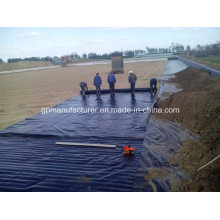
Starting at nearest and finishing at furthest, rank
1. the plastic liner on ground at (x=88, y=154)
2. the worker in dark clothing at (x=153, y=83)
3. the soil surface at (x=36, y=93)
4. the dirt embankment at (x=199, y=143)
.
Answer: the dirt embankment at (x=199, y=143)
the plastic liner on ground at (x=88, y=154)
the soil surface at (x=36, y=93)
the worker in dark clothing at (x=153, y=83)

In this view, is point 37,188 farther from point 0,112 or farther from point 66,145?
point 0,112

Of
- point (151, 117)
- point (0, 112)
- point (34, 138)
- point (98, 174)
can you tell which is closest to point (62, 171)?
point (98, 174)

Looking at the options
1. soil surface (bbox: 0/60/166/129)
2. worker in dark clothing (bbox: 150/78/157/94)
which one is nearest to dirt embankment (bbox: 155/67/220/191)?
worker in dark clothing (bbox: 150/78/157/94)

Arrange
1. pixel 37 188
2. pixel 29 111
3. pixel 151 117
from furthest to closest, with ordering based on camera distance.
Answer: pixel 29 111 → pixel 151 117 → pixel 37 188

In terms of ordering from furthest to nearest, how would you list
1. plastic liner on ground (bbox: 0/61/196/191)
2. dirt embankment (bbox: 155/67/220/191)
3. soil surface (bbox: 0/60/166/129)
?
soil surface (bbox: 0/60/166/129) → plastic liner on ground (bbox: 0/61/196/191) → dirt embankment (bbox: 155/67/220/191)

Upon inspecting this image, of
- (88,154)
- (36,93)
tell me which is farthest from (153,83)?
(36,93)

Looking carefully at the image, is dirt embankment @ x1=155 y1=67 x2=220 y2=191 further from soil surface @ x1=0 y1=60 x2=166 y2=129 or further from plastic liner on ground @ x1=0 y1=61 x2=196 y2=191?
soil surface @ x1=0 y1=60 x2=166 y2=129

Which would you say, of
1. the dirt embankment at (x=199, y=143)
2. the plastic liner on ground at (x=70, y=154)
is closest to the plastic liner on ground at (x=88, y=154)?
the plastic liner on ground at (x=70, y=154)

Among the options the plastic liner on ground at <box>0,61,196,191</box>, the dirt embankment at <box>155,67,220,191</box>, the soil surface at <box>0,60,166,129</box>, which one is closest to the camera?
the dirt embankment at <box>155,67,220,191</box>

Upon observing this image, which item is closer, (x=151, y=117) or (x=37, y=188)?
(x=37, y=188)

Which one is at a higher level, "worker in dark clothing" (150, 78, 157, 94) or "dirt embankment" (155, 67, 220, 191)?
"worker in dark clothing" (150, 78, 157, 94)

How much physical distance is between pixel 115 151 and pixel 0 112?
6.98m

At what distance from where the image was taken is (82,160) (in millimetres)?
3943

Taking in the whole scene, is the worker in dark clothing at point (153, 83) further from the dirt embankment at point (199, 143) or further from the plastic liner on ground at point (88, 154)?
the plastic liner on ground at point (88, 154)
